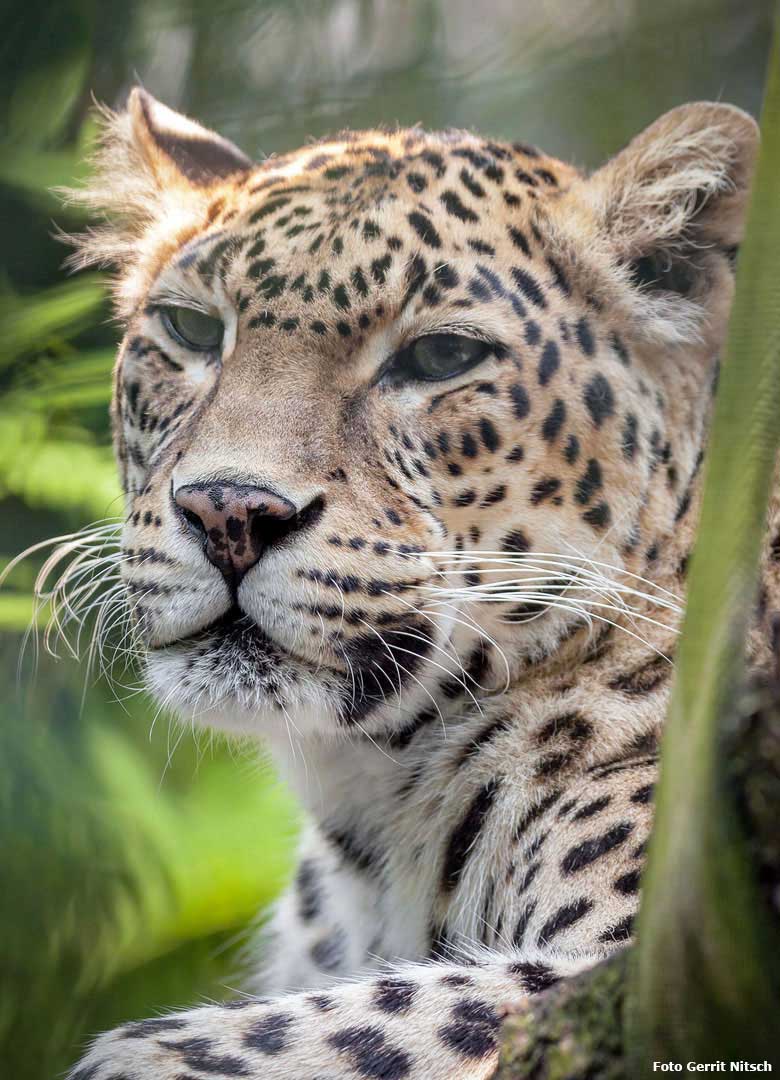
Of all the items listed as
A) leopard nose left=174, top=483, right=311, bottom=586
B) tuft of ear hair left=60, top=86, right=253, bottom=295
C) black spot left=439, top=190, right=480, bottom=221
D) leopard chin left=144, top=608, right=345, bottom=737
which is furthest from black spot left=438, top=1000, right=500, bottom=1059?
tuft of ear hair left=60, top=86, right=253, bottom=295

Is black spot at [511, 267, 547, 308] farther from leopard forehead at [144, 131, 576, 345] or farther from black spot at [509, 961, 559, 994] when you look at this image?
black spot at [509, 961, 559, 994]

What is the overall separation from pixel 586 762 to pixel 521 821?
17cm

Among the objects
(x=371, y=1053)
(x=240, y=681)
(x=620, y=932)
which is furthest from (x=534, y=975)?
(x=240, y=681)

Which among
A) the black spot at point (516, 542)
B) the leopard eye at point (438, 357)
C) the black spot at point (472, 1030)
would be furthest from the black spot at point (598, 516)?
the black spot at point (472, 1030)

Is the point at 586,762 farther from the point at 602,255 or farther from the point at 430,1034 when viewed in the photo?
the point at 602,255

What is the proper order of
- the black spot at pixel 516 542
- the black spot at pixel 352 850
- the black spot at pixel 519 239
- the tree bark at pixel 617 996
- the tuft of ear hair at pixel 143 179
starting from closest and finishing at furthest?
the tree bark at pixel 617 996 → the black spot at pixel 516 542 → the black spot at pixel 519 239 → the black spot at pixel 352 850 → the tuft of ear hair at pixel 143 179

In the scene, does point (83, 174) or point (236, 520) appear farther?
point (83, 174)

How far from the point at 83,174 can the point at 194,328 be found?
81cm

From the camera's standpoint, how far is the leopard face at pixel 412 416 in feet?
7.02

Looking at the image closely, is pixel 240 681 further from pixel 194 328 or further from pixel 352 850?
pixel 194 328

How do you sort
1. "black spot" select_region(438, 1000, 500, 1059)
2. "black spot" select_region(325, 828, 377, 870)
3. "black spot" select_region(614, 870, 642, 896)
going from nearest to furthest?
"black spot" select_region(438, 1000, 500, 1059) → "black spot" select_region(614, 870, 642, 896) → "black spot" select_region(325, 828, 377, 870)

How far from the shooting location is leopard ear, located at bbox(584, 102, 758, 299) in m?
2.49

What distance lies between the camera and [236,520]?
2.00m

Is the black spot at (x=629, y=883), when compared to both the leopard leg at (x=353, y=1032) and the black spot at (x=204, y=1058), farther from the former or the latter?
the black spot at (x=204, y=1058)
